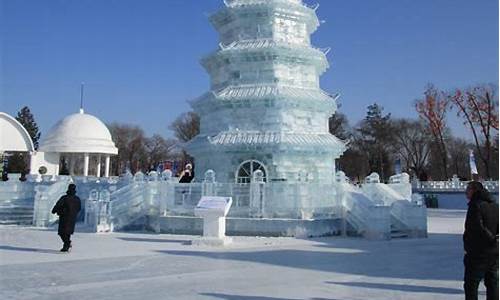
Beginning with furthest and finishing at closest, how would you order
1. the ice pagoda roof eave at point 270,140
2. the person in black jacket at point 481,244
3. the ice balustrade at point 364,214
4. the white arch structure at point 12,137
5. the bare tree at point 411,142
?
the bare tree at point 411,142 < the white arch structure at point 12,137 < the ice pagoda roof eave at point 270,140 < the ice balustrade at point 364,214 < the person in black jacket at point 481,244

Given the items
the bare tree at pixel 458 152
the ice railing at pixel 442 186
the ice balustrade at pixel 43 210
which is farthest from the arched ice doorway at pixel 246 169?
the bare tree at pixel 458 152

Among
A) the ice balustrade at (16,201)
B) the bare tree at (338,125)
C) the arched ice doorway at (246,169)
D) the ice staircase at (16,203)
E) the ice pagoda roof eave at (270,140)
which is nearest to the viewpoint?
the ice pagoda roof eave at (270,140)

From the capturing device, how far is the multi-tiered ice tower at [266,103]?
21.5 metres

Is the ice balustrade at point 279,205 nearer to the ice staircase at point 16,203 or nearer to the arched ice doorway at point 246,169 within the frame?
the arched ice doorway at point 246,169

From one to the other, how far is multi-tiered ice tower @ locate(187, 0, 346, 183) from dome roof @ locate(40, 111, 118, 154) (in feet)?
70.8

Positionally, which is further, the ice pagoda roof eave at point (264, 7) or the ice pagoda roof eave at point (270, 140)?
the ice pagoda roof eave at point (264, 7)

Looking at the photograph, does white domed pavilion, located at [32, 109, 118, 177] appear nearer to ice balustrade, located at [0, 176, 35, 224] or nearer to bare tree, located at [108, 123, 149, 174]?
ice balustrade, located at [0, 176, 35, 224]

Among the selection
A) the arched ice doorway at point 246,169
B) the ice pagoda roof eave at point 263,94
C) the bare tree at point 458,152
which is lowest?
the arched ice doorway at point 246,169

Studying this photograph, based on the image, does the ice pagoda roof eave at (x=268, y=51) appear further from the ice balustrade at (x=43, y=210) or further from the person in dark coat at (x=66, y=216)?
the person in dark coat at (x=66, y=216)

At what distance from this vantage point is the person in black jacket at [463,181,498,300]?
632 cm

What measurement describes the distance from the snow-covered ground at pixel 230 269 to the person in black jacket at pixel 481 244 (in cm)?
145

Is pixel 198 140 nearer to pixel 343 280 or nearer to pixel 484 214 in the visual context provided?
pixel 343 280

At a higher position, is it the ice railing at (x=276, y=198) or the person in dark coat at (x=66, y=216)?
the ice railing at (x=276, y=198)

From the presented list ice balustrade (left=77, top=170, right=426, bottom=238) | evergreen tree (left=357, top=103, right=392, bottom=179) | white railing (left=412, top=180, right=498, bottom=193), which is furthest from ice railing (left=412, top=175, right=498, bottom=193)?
ice balustrade (left=77, top=170, right=426, bottom=238)
